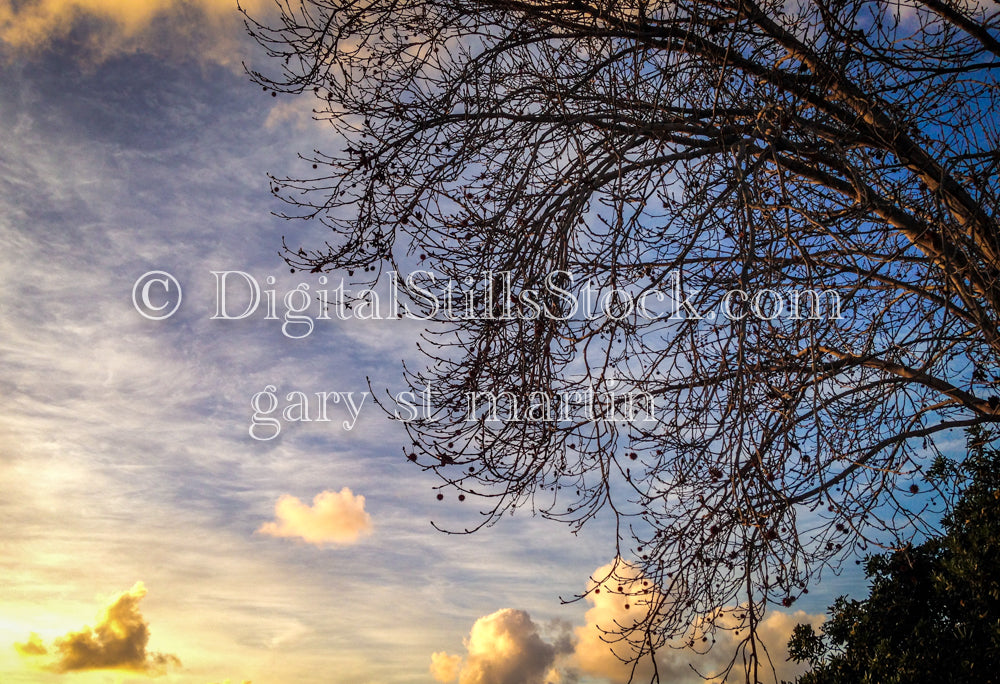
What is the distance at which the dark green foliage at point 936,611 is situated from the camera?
648 cm

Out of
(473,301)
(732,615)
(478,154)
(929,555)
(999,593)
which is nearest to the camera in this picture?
(473,301)

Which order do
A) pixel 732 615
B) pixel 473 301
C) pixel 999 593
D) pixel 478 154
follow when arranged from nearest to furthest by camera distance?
1. pixel 473 301
2. pixel 732 615
3. pixel 478 154
4. pixel 999 593

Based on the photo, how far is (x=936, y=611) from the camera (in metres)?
6.97

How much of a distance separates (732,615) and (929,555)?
10.1ft

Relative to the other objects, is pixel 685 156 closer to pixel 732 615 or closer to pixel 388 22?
pixel 388 22

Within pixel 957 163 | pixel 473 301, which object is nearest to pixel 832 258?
pixel 957 163

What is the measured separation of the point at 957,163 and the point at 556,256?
4375 mm

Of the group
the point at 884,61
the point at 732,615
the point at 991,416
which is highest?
the point at 884,61

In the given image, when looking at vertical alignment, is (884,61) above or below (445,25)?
below

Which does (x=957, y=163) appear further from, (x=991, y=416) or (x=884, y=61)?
(x=991, y=416)

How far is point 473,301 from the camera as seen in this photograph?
516cm

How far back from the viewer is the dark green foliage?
6480 millimetres

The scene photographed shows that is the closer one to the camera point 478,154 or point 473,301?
point 473,301

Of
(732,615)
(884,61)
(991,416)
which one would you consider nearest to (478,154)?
(884,61)
